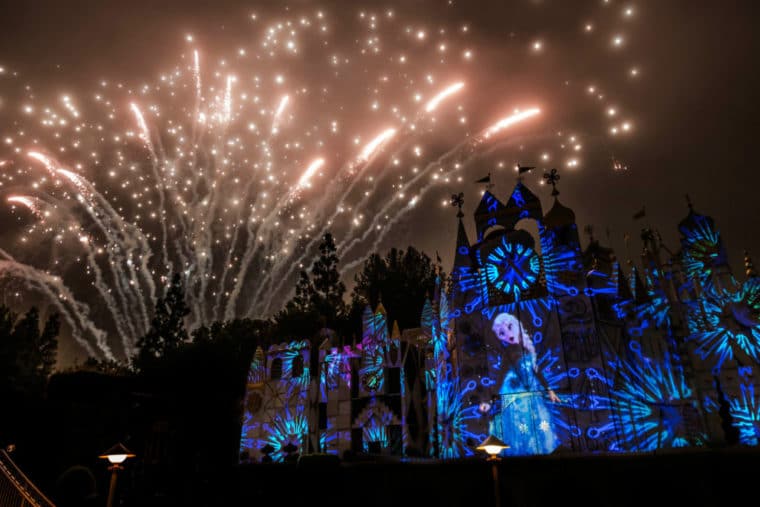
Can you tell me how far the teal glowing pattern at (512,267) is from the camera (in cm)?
2527

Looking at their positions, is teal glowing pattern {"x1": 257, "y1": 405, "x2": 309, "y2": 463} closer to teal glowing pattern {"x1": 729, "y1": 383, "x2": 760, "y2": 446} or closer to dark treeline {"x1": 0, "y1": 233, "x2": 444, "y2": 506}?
dark treeline {"x1": 0, "y1": 233, "x2": 444, "y2": 506}

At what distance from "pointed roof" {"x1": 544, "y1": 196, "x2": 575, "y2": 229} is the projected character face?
18.5 feet

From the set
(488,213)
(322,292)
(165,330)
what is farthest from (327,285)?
(488,213)

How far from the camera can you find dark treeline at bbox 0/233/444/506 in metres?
27.3

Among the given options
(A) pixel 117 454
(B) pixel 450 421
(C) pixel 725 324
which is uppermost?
(C) pixel 725 324

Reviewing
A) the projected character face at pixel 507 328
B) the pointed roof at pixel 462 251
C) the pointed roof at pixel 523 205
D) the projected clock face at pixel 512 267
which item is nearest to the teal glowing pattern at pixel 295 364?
the pointed roof at pixel 462 251

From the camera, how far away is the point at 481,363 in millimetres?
24906

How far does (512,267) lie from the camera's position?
25.7 m

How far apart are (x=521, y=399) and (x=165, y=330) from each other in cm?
4912

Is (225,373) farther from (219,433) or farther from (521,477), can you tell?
(521,477)

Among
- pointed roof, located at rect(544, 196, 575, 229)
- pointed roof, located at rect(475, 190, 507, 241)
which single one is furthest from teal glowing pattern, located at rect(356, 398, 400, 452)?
pointed roof, located at rect(544, 196, 575, 229)

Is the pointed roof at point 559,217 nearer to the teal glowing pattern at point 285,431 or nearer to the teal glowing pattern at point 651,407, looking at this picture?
the teal glowing pattern at point 651,407

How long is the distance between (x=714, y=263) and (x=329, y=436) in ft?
85.1

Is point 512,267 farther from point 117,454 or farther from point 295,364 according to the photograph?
point 117,454
